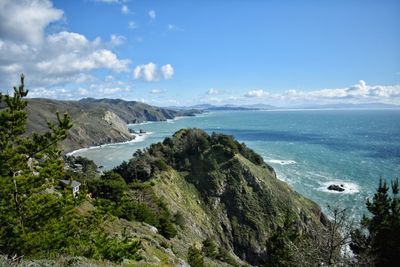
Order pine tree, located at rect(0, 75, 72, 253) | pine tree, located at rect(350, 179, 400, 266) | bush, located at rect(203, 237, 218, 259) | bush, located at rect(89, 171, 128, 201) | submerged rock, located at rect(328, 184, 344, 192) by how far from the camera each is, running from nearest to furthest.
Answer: pine tree, located at rect(0, 75, 72, 253), pine tree, located at rect(350, 179, 400, 266), bush, located at rect(203, 237, 218, 259), bush, located at rect(89, 171, 128, 201), submerged rock, located at rect(328, 184, 344, 192)

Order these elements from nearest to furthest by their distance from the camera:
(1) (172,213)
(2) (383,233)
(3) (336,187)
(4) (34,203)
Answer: (4) (34,203) → (2) (383,233) → (1) (172,213) → (3) (336,187)

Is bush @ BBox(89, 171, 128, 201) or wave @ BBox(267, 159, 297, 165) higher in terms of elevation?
bush @ BBox(89, 171, 128, 201)

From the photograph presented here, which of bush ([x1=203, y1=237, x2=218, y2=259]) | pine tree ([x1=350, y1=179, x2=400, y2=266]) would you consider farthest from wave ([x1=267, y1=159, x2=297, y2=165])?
pine tree ([x1=350, y1=179, x2=400, y2=266])

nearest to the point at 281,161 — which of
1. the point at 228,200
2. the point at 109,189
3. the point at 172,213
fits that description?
the point at 228,200

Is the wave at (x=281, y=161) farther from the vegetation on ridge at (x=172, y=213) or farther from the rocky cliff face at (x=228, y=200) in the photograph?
the rocky cliff face at (x=228, y=200)

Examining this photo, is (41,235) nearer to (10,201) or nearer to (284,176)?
(10,201)

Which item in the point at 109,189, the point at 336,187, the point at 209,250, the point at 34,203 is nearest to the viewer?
the point at 34,203

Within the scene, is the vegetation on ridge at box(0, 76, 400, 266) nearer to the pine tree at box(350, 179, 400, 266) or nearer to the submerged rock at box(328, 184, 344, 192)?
the pine tree at box(350, 179, 400, 266)

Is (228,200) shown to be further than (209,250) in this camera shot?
Yes

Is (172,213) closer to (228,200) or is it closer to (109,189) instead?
(109,189)

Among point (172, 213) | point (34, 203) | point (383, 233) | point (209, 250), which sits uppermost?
point (34, 203)
